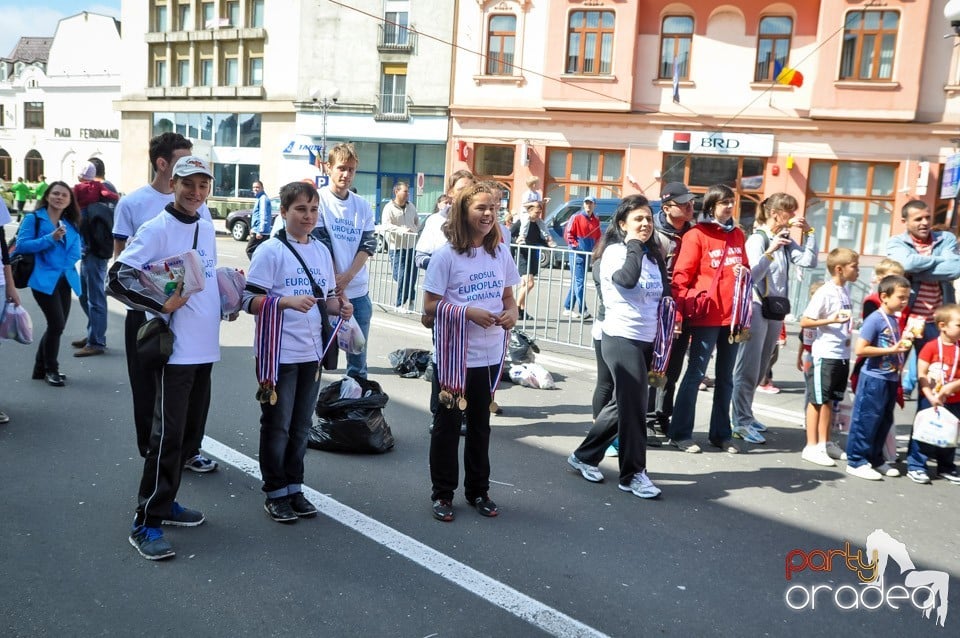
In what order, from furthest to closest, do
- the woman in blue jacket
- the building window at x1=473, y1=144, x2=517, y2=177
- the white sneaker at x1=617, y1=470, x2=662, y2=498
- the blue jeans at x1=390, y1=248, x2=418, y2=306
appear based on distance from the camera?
1. the building window at x1=473, y1=144, x2=517, y2=177
2. the blue jeans at x1=390, y1=248, x2=418, y2=306
3. the woman in blue jacket
4. the white sneaker at x1=617, y1=470, x2=662, y2=498

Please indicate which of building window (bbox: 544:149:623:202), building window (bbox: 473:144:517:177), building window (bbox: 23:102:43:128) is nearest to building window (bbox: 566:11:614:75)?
building window (bbox: 544:149:623:202)

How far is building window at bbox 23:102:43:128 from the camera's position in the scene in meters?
49.1

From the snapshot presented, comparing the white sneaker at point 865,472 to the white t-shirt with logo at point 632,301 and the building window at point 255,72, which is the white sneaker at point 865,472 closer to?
the white t-shirt with logo at point 632,301

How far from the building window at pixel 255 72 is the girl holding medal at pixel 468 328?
35576 millimetres

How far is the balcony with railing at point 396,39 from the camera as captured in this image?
32250 millimetres

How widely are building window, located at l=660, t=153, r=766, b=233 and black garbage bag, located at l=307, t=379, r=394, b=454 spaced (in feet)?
74.7

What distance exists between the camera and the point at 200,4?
38719 mm

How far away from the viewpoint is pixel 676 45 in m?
27.2

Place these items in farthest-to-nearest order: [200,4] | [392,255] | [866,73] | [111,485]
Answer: [200,4] < [866,73] < [392,255] < [111,485]

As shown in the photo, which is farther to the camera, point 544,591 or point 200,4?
point 200,4

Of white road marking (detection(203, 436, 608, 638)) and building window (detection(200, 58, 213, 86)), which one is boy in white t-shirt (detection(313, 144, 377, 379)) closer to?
white road marking (detection(203, 436, 608, 638))

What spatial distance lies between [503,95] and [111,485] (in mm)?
26431

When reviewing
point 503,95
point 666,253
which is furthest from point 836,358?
point 503,95

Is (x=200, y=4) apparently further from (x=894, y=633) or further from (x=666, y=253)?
(x=894, y=633)
